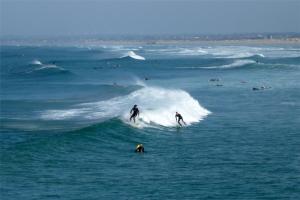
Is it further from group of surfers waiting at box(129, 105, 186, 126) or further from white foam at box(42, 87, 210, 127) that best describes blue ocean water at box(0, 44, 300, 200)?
group of surfers waiting at box(129, 105, 186, 126)

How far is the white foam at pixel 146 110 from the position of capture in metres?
37.7

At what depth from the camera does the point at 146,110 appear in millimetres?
39250

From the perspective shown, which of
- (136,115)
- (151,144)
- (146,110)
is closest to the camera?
(151,144)

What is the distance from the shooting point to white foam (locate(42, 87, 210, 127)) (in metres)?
37.7

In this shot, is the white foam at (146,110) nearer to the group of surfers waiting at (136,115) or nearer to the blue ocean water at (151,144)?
the blue ocean water at (151,144)

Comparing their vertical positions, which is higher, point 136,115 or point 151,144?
point 136,115

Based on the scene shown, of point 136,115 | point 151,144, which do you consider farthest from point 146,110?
point 151,144

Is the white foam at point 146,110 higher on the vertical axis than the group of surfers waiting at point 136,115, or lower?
lower

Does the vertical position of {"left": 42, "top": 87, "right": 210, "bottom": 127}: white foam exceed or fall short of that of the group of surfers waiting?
it falls short

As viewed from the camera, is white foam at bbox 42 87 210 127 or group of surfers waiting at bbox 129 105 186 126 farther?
white foam at bbox 42 87 210 127

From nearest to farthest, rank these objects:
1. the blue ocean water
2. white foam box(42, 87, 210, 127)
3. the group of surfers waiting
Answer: the blue ocean water
the group of surfers waiting
white foam box(42, 87, 210, 127)

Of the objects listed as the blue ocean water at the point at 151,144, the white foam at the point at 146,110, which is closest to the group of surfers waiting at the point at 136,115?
the white foam at the point at 146,110

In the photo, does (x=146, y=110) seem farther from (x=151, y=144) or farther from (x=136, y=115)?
(x=151, y=144)

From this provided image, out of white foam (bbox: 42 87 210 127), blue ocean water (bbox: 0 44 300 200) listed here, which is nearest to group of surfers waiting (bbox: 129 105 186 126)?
white foam (bbox: 42 87 210 127)
